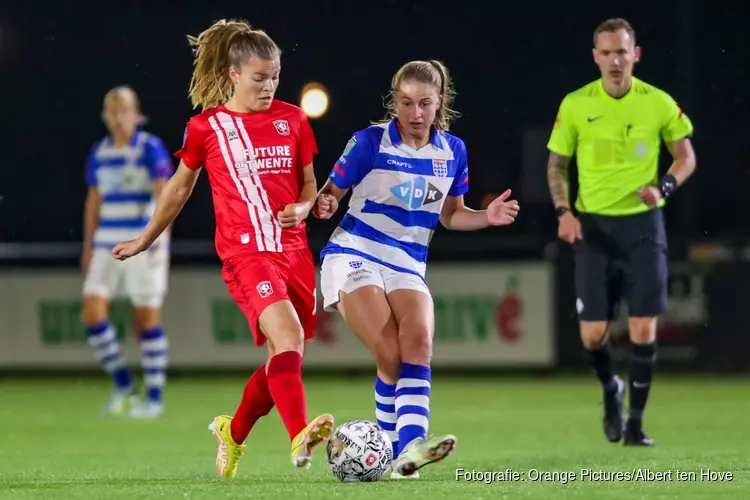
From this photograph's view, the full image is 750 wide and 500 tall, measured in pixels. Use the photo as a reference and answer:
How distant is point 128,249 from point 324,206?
894 mm

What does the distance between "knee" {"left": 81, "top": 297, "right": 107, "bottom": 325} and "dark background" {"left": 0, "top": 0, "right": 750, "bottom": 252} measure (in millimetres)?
7297

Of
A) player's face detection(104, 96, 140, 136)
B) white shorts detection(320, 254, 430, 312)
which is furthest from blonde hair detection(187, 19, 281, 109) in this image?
player's face detection(104, 96, 140, 136)

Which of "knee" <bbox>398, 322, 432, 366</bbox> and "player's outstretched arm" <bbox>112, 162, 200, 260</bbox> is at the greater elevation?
"player's outstretched arm" <bbox>112, 162, 200, 260</bbox>

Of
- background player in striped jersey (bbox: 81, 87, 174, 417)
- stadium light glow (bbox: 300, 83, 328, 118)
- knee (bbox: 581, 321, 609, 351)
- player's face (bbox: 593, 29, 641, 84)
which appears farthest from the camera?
stadium light glow (bbox: 300, 83, 328, 118)

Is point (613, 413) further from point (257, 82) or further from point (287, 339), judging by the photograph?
point (257, 82)

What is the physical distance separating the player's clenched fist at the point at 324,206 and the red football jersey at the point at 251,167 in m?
0.11

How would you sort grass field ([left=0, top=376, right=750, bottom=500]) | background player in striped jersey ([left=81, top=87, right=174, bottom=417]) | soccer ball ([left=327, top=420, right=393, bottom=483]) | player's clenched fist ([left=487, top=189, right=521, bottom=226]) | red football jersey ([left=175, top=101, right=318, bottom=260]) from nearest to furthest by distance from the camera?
grass field ([left=0, top=376, right=750, bottom=500]), soccer ball ([left=327, top=420, right=393, bottom=483]), red football jersey ([left=175, top=101, right=318, bottom=260]), player's clenched fist ([left=487, top=189, right=521, bottom=226]), background player in striped jersey ([left=81, top=87, right=174, bottom=417])

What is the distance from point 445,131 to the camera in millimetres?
7051

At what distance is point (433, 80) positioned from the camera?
6703mm

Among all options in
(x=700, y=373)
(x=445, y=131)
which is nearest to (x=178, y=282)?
(x=700, y=373)

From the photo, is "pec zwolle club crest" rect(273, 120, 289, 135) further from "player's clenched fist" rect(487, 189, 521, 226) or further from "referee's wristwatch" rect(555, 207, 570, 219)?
"referee's wristwatch" rect(555, 207, 570, 219)

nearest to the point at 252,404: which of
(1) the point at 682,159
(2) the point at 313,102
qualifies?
(1) the point at 682,159

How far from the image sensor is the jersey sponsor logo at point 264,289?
6367 millimetres

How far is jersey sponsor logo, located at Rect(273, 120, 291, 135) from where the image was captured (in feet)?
21.7
